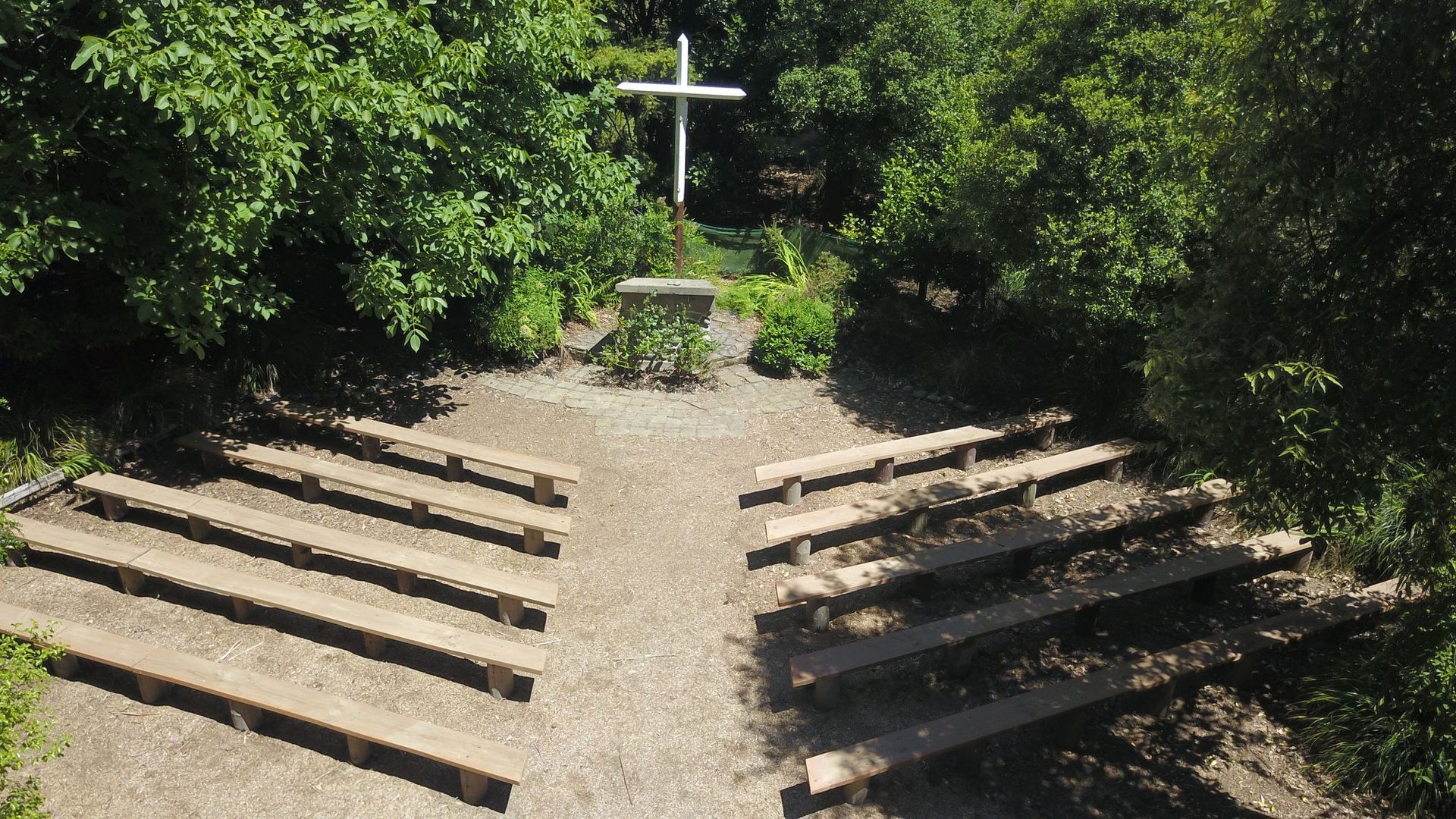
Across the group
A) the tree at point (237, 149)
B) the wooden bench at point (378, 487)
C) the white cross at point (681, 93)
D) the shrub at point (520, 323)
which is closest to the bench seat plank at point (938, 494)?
the wooden bench at point (378, 487)

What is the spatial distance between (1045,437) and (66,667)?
7865mm

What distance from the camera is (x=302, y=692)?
514 centimetres

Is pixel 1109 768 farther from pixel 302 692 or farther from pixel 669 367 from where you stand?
pixel 669 367

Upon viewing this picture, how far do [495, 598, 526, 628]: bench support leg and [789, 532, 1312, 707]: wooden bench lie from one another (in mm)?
1816

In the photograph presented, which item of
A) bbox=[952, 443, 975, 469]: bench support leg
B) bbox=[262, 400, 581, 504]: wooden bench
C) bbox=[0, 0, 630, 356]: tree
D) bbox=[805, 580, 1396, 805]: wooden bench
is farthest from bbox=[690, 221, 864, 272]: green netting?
bbox=[805, 580, 1396, 805]: wooden bench

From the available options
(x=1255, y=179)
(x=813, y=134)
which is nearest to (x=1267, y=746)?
(x=1255, y=179)

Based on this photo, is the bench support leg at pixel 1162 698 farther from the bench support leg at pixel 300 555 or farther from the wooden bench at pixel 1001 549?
the bench support leg at pixel 300 555

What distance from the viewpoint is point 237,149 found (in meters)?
6.10

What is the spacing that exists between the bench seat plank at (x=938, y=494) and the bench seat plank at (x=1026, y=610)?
1.11 metres

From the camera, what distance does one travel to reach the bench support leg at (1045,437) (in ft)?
29.8

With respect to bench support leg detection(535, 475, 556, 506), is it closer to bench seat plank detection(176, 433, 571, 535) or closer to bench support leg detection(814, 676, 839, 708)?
bench seat plank detection(176, 433, 571, 535)

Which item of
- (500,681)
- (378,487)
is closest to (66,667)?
(378,487)

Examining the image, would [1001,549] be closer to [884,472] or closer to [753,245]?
[884,472]

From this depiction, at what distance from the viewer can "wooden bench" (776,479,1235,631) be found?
6.22 meters
